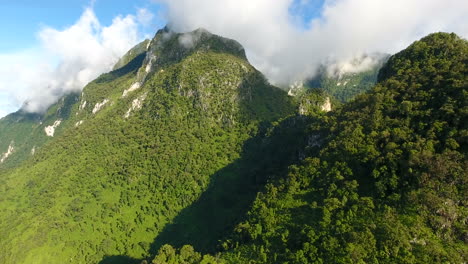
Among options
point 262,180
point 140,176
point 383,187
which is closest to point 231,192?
point 262,180

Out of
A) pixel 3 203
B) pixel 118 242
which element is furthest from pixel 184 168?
pixel 3 203

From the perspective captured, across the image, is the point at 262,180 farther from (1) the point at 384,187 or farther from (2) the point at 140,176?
(1) the point at 384,187

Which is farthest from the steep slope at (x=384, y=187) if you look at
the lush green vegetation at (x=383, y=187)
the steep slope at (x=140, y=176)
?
the steep slope at (x=140, y=176)

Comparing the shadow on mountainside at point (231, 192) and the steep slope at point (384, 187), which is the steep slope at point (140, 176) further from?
the steep slope at point (384, 187)

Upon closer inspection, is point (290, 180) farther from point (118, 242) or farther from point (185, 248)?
point (118, 242)

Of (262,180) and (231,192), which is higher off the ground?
(231,192)

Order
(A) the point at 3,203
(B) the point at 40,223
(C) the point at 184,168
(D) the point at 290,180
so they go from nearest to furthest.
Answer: (D) the point at 290,180, (B) the point at 40,223, (C) the point at 184,168, (A) the point at 3,203

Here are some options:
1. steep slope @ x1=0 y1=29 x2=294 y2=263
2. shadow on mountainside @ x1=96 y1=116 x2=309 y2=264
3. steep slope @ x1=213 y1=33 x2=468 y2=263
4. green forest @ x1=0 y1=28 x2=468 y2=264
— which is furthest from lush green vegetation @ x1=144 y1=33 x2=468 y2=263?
steep slope @ x1=0 y1=29 x2=294 y2=263

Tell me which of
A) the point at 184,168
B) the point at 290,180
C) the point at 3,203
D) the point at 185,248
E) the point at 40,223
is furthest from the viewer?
the point at 3,203
